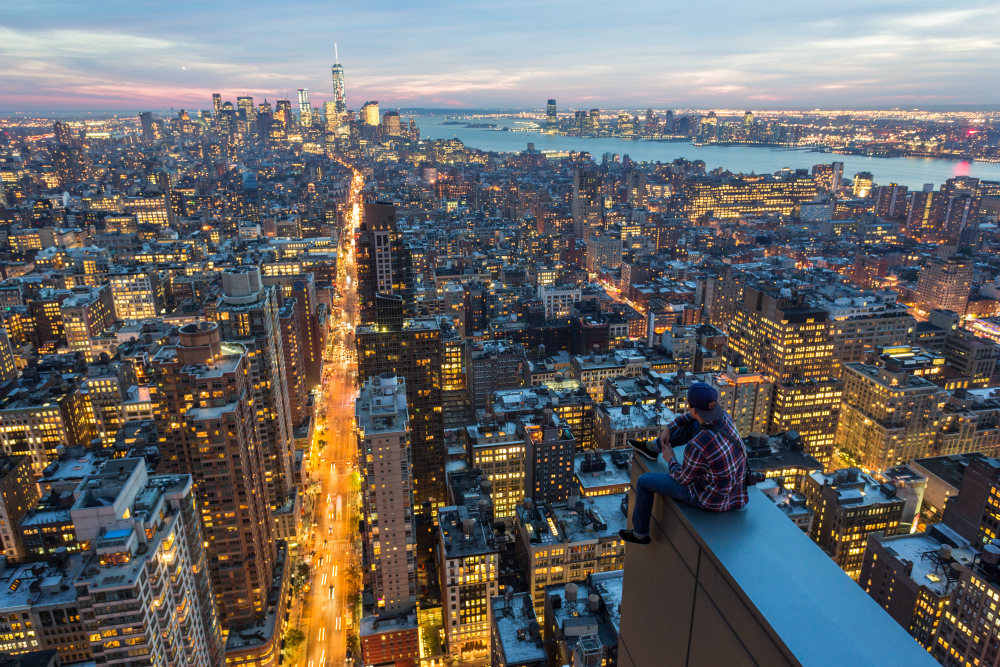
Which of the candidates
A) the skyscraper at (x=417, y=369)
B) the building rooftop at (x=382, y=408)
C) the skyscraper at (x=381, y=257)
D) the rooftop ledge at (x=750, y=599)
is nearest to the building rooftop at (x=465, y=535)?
the building rooftop at (x=382, y=408)

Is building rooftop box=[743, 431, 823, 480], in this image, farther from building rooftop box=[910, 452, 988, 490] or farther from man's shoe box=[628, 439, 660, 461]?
man's shoe box=[628, 439, 660, 461]

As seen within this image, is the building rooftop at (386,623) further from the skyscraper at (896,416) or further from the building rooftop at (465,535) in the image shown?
the skyscraper at (896,416)

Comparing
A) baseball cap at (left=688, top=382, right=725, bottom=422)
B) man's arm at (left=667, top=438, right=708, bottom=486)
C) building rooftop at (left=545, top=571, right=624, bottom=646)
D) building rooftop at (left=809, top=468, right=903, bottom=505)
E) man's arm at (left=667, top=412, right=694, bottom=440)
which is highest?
baseball cap at (left=688, top=382, right=725, bottom=422)

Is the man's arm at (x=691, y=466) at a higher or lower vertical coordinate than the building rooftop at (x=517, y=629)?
higher

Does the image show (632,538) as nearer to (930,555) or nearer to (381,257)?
(930,555)

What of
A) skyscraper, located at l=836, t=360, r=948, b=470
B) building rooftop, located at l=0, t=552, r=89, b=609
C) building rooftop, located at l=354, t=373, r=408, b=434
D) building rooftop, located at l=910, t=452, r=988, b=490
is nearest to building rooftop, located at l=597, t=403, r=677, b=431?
skyscraper, located at l=836, t=360, r=948, b=470

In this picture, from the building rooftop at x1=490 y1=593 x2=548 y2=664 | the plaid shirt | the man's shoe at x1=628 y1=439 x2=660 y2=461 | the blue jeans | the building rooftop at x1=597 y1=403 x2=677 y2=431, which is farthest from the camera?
the building rooftop at x1=597 y1=403 x2=677 y2=431

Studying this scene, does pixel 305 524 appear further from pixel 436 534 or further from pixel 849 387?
pixel 849 387
